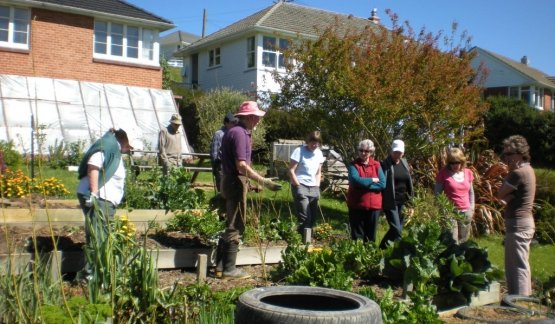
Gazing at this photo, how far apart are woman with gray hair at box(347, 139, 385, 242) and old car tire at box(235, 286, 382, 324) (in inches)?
152

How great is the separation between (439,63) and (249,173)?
7.17 metres

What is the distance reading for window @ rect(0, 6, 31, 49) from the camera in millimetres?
22156

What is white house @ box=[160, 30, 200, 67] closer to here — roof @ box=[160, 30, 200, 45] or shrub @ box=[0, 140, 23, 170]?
roof @ box=[160, 30, 200, 45]

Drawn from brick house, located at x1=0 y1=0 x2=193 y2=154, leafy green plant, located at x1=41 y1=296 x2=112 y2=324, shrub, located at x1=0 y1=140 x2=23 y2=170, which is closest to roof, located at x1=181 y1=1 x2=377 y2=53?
brick house, located at x1=0 y1=0 x2=193 y2=154

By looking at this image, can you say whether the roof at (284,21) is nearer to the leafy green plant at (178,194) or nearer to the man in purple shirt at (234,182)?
the leafy green plant at (178,194)

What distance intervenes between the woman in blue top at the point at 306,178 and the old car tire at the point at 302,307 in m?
4.28

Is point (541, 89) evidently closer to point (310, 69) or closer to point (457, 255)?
point (310, 69)

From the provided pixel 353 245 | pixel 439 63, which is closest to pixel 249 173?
pixel 353 245

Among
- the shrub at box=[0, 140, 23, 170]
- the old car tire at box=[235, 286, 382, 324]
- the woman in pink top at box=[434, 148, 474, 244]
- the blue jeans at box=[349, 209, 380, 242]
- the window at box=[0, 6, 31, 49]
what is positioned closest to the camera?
the old car tire at box=[235, 286, 382, 324]

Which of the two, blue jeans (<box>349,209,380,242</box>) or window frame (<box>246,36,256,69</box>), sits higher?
window frame (<box>246,36,256,69</box>)

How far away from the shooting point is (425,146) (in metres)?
12.9

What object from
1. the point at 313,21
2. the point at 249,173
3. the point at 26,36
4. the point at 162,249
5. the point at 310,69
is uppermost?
the point at 313,21

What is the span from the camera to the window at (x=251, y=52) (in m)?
31.8

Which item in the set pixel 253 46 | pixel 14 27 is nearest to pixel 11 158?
pixel 14 27
